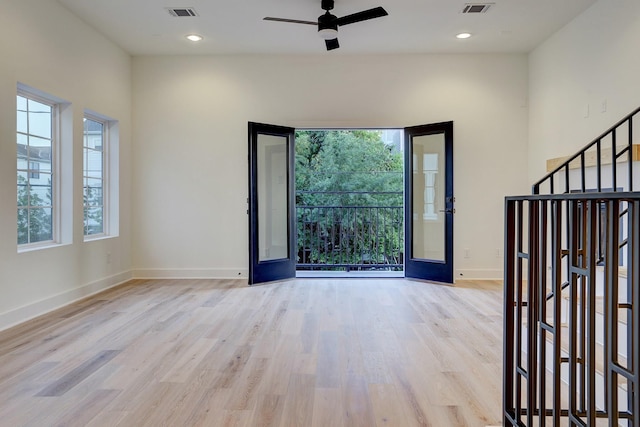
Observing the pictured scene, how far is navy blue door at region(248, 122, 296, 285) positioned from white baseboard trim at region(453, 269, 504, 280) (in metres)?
2.21

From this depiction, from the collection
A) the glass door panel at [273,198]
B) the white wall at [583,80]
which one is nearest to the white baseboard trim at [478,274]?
the white wall at [583,80]

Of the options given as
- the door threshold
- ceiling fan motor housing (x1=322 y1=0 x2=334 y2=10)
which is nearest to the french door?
the door threshold

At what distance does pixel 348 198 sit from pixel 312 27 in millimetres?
3492

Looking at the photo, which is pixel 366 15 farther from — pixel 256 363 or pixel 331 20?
pixel 256 363

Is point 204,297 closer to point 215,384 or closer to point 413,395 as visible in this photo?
point 215,384

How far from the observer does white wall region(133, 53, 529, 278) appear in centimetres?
529

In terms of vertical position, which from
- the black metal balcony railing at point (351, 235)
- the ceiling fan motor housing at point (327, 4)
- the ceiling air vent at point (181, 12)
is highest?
the ceiling air vent at point (181, 12)

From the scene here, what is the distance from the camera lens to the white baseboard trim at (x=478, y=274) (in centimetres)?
528

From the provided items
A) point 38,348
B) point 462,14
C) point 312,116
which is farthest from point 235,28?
point 38,348

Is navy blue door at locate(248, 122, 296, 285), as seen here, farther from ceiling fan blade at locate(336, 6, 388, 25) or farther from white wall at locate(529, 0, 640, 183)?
white wall at locate(529, 0, 640, 183)

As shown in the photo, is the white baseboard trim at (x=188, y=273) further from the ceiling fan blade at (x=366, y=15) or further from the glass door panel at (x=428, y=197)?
the ceiling fan blade at (x=366, y=15)

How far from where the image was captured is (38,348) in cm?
274

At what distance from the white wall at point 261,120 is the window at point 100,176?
0.36m

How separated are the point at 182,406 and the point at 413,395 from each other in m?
1.17
